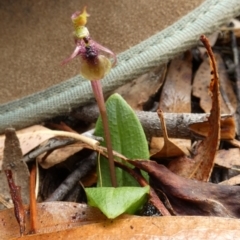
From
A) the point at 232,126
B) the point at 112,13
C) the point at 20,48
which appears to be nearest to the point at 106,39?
the point at 112,13

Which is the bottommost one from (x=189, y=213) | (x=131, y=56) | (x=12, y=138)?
(x=189, y=213)

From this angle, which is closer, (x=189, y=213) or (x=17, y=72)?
(x=189, y=213)

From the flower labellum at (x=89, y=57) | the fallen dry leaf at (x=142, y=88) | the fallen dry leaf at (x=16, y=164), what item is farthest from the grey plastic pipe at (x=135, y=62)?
the flower labellum at (x=89, y=57)

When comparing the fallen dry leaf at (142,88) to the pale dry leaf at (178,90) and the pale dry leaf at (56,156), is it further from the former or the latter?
the pale dry leaf at (56,156)

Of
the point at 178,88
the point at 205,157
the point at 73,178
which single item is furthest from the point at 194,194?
the point at 178,88

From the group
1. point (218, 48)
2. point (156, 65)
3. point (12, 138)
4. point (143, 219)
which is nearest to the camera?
point (143, 219)

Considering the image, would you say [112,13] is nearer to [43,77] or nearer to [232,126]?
[43,77]

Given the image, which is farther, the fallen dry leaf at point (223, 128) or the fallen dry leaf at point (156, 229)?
the fallen dry leaf at point (223, 128)

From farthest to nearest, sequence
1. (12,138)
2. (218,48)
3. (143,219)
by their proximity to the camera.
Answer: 1. (218,48)
2. (12,138)
3. (143,219)
